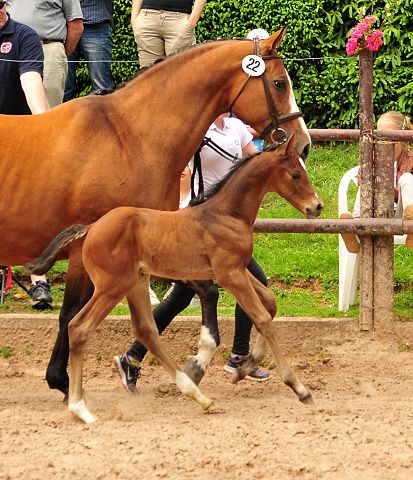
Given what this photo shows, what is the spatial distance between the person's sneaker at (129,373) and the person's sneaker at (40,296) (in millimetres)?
1240

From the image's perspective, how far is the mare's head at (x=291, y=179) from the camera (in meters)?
4.54

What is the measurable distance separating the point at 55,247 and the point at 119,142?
0.70 metres

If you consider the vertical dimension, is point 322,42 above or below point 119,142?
below

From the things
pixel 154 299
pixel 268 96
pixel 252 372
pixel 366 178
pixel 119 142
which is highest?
pixel 268 96

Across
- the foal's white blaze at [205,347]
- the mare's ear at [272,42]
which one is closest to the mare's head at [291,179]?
the mare's ear at [272,42]

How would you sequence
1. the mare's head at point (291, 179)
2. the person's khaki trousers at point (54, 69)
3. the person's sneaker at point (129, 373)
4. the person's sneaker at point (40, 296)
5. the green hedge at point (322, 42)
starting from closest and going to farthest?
the mare's head at point (291, 179) → the person's sneaker at point (129, 373) → the person's sneaker at point (40, 296) → the person's khaki trousers at point (54, 69) → the green hedge at point (322, 42)

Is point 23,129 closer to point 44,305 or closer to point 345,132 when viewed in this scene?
point 44,305

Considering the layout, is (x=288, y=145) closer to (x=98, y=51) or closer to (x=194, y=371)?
(x=194, y=371)

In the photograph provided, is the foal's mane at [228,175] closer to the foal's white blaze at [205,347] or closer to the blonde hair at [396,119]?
the foal's white blaze at [205,347]

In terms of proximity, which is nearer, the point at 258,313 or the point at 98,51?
the point at 258,313

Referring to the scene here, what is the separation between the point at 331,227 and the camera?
577 centimetres

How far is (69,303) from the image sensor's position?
15.4 ft

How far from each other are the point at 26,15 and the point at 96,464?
15.7ft

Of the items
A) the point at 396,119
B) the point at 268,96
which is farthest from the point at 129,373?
the point at 396,119
